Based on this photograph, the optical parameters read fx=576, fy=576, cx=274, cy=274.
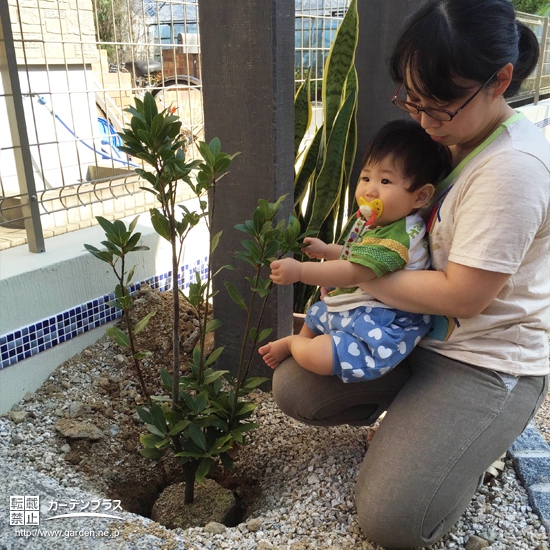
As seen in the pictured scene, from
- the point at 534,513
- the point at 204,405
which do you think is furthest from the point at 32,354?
the point at 534,513

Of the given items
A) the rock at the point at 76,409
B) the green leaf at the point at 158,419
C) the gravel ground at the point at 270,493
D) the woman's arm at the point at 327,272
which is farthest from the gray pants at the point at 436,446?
the rock at the point at 76,409

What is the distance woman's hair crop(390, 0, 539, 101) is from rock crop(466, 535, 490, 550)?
3.63 ft

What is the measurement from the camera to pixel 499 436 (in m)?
1.47

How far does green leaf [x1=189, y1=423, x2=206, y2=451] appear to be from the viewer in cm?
158

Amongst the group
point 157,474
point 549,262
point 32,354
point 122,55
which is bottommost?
point 157,474

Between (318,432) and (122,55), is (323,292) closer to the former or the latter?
(318,432)

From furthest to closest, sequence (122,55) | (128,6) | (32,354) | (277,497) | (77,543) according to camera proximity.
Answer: (122,55)
(128,6)
(32,354)
(277,497)
(77,543)

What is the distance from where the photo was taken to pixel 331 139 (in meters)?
2.26

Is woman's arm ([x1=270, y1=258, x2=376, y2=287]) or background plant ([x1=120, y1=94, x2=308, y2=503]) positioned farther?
woman's arm ([x1=270, y1=258, x2=376, y2=287])

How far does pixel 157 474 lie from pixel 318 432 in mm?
568

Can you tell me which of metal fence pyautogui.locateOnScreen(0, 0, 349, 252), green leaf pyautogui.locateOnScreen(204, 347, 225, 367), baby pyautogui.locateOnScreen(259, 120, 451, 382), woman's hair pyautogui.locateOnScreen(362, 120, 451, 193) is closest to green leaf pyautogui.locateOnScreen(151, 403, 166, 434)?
green leaf pyautogui.locateOnScreen(204, 347, 225, 367)

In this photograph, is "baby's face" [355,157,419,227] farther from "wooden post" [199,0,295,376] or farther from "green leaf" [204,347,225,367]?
"green leaf" [204,347,225,367]

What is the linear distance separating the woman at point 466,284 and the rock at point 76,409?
3.33 ft

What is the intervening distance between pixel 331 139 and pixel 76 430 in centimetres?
141
